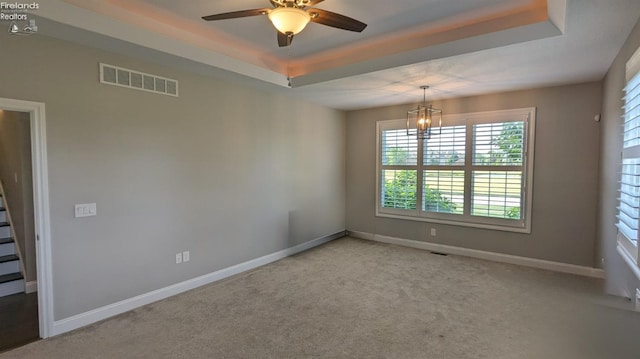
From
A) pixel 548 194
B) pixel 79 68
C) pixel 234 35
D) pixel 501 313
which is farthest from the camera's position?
pixel 548 194

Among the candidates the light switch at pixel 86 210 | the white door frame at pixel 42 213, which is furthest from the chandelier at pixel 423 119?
the white door frame at pixel 42 213

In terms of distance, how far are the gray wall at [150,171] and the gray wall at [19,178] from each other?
1.19 meters

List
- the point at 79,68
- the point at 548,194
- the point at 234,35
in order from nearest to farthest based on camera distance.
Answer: the point at 79,68, the point at 234,35, the point at 548,194

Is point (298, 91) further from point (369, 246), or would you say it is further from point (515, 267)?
point (515, 267)

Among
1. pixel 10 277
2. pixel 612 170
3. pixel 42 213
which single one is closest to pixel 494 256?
pixel 612 170

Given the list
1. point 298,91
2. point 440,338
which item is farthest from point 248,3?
point 440,338

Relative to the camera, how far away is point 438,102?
5.57m

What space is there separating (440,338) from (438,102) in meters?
4.04

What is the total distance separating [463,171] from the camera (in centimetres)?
535

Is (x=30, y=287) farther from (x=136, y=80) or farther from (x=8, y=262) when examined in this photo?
(x=136, y=80)

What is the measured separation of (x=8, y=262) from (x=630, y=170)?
6878 mm

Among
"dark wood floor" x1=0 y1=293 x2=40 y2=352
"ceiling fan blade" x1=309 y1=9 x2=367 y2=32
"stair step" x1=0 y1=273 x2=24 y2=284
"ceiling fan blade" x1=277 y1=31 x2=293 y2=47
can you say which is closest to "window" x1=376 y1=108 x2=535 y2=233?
"ceiling fan blade" x1=309 y1=9 x2=367 y2=32

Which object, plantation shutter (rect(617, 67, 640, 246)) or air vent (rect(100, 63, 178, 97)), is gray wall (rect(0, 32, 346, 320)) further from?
plantation shutter (rect(617, 67, 640, 246))

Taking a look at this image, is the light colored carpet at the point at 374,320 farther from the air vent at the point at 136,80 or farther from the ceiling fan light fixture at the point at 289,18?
the ceiling fan light fixture at the point at 289,18
